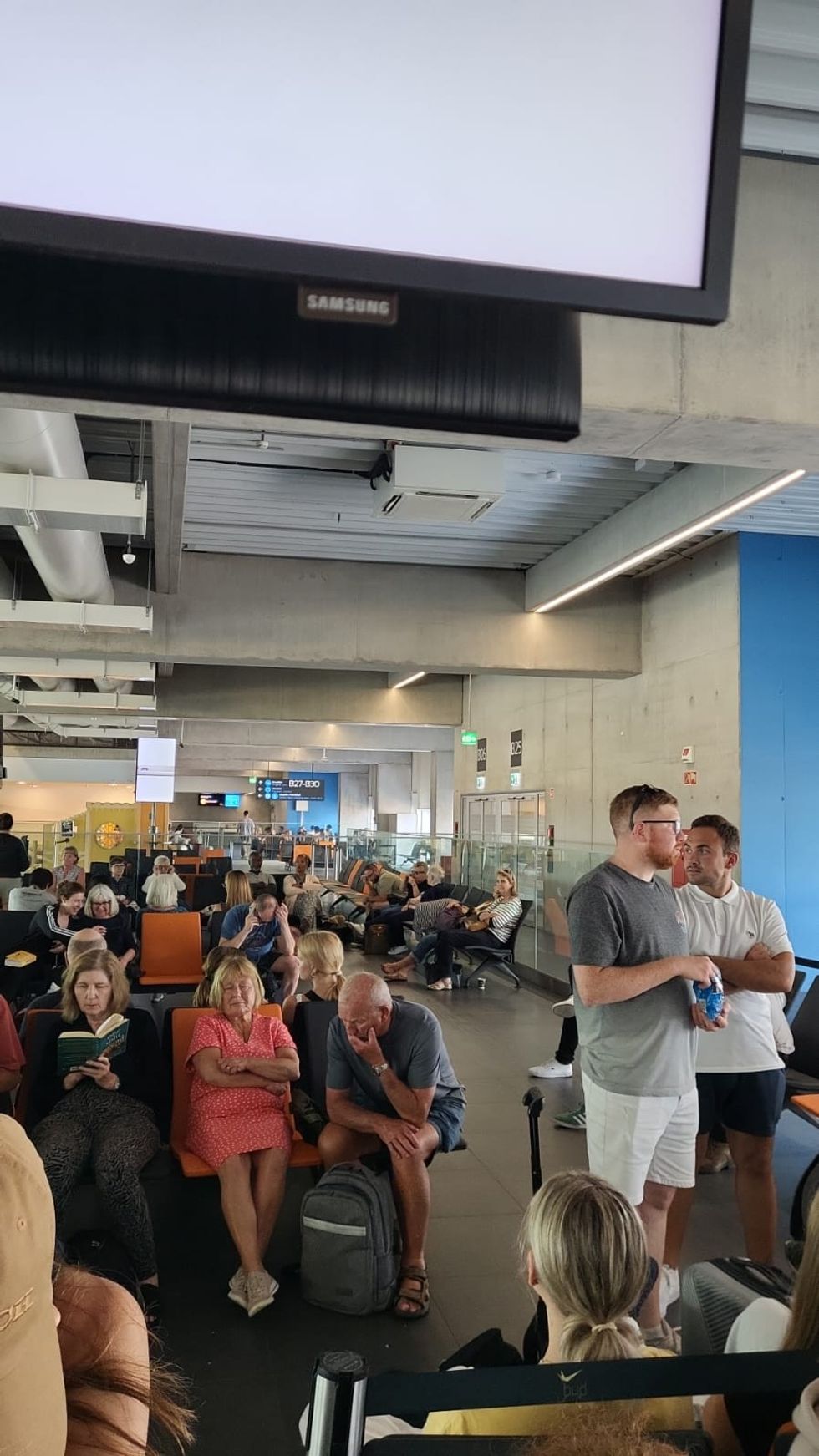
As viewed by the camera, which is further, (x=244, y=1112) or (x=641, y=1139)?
(x=244, y=1112)

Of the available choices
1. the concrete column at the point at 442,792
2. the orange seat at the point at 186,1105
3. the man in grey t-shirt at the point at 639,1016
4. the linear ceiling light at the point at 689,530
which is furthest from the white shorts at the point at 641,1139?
the concrete column at the point at 442,792

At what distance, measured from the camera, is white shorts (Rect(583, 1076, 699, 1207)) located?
9.75 feet

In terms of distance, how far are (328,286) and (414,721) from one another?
1615 cm

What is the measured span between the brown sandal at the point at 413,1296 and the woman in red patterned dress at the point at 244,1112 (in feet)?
1.49

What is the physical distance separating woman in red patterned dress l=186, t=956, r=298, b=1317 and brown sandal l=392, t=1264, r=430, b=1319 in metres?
0.45

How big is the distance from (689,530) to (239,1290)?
20.1ft

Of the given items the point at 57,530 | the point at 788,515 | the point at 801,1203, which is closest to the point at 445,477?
the point at 57,530

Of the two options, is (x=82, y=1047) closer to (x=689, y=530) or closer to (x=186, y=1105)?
(x=186, y=1105)

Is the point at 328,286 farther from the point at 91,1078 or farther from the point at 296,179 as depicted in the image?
the point at 91,1078

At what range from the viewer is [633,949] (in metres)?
3.05

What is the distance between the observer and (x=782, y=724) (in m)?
8.91

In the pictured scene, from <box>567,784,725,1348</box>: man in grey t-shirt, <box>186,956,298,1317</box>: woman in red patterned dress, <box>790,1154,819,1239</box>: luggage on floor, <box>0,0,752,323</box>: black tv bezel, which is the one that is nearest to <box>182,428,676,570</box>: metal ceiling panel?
<box>186,956,298,1317</box>: woman in red patterned dress

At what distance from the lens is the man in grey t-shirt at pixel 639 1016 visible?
9.77ft

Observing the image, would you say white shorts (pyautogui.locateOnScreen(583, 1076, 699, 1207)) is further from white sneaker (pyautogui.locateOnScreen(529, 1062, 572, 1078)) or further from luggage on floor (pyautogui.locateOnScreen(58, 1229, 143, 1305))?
white sneaker (pyautogui.locateOnScreen(529, 1062, 572, 1078))
